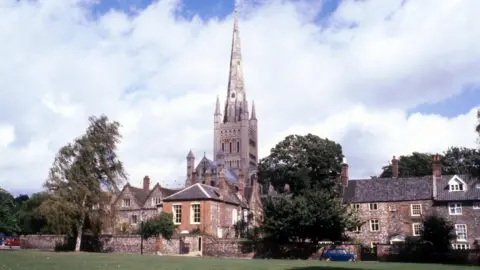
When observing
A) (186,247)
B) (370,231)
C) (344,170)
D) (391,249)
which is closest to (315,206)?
(391,249)

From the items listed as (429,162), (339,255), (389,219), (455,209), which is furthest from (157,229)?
(429,162)

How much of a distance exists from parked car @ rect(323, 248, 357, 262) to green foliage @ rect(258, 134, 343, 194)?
113ft

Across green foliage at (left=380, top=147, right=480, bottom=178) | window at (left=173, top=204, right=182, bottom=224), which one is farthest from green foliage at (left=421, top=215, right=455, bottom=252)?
green foliage at (left=380, top=147, right=480, bottom=178)

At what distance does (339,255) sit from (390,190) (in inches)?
1005

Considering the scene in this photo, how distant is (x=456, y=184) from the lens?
194 feet

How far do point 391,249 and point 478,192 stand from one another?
21.5 metres

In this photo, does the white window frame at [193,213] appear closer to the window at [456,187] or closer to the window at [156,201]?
the window at [156,201]

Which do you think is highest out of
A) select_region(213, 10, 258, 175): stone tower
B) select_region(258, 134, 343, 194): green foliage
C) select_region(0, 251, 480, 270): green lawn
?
select_region(213, 10, 258, 175): stone tower

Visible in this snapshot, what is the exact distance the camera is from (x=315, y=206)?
44250mm

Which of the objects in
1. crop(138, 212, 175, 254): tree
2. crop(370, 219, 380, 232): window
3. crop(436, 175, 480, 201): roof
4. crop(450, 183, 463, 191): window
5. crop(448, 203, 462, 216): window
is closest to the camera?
crop(138, 212, 175, 254): tree

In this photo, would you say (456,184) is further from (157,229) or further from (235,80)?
(235,80)

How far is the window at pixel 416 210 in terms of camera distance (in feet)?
200

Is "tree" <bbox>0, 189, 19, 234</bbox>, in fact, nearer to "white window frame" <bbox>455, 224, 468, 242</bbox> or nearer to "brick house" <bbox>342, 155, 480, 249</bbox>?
"brick house" <bbox>342, 155, 480, 249</bbox>

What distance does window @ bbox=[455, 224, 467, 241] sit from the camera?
5694 centimetres
